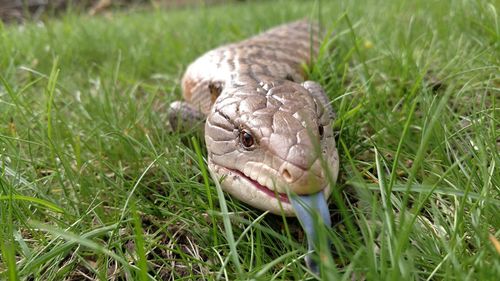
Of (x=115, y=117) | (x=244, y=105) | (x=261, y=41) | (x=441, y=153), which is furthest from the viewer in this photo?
(x=261, y=41)

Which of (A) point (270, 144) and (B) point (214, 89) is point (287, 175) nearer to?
(A) point (270, 144)

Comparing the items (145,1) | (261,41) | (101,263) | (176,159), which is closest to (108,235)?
(101,263)

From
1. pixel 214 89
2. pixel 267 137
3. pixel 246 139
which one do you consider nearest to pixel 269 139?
pixel 267 137

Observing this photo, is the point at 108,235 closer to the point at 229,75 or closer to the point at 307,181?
the point at 307,181

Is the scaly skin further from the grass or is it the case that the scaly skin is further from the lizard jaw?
the grass

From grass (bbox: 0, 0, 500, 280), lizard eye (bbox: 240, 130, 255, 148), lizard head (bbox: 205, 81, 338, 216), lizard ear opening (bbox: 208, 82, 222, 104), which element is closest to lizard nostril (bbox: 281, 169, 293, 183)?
lizard head (bbox: 205, 81, 338, 216)

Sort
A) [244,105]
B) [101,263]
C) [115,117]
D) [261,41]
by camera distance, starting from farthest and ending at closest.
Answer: [261,41] → [115,117] → [244,105] → [101,263]

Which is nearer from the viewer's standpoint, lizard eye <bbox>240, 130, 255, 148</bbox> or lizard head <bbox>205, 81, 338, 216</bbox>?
lizard head <bbox>205, 81, 338, 216</bbox>
